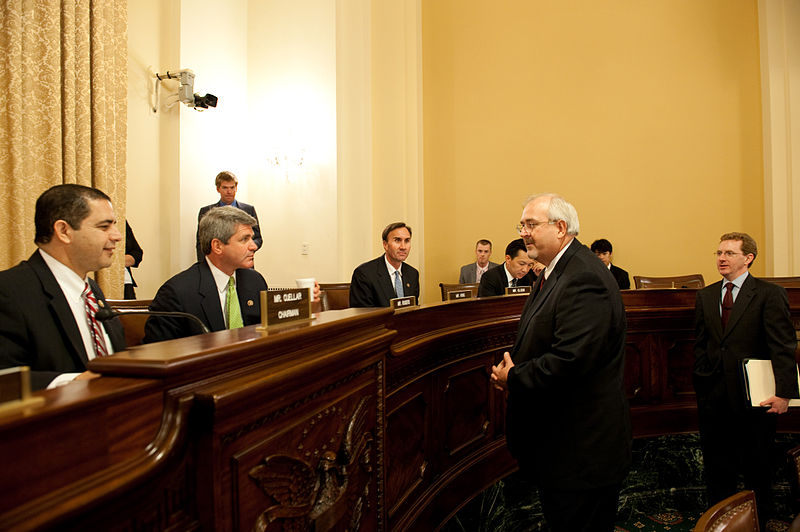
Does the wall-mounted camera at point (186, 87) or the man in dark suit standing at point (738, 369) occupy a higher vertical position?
the wall-mounted camera at point (186, 87)

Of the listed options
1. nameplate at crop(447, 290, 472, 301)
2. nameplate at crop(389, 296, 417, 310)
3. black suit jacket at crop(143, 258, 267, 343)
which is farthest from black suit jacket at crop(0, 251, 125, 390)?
nameplate at crop(447, 290, 472, 301)

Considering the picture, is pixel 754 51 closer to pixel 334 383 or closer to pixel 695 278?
pixel 695 278

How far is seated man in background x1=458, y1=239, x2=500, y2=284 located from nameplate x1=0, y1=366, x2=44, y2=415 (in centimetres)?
631

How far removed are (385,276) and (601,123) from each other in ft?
16.2

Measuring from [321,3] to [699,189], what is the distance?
5.44 m

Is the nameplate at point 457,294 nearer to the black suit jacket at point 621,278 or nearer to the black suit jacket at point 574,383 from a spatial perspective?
the black suit jacket at point 574,383

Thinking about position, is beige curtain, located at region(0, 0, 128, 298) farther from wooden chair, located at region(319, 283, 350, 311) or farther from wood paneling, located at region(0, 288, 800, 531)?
wood paneling, located at region(0, 288, 800, 531)

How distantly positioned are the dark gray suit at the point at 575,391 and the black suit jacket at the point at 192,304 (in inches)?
47.1

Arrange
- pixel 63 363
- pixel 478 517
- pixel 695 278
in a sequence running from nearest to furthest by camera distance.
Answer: pixel 63 363
pixel 478 517
pixel 695 278

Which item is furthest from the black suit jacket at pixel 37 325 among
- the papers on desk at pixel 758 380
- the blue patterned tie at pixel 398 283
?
the papers on desk at pixel 758 380

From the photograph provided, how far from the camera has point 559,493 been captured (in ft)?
6.51

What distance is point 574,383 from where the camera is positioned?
1994 millimetres

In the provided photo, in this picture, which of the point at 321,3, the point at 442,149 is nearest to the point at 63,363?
the point at 321,3

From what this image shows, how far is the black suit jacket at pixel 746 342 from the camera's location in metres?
2.93
